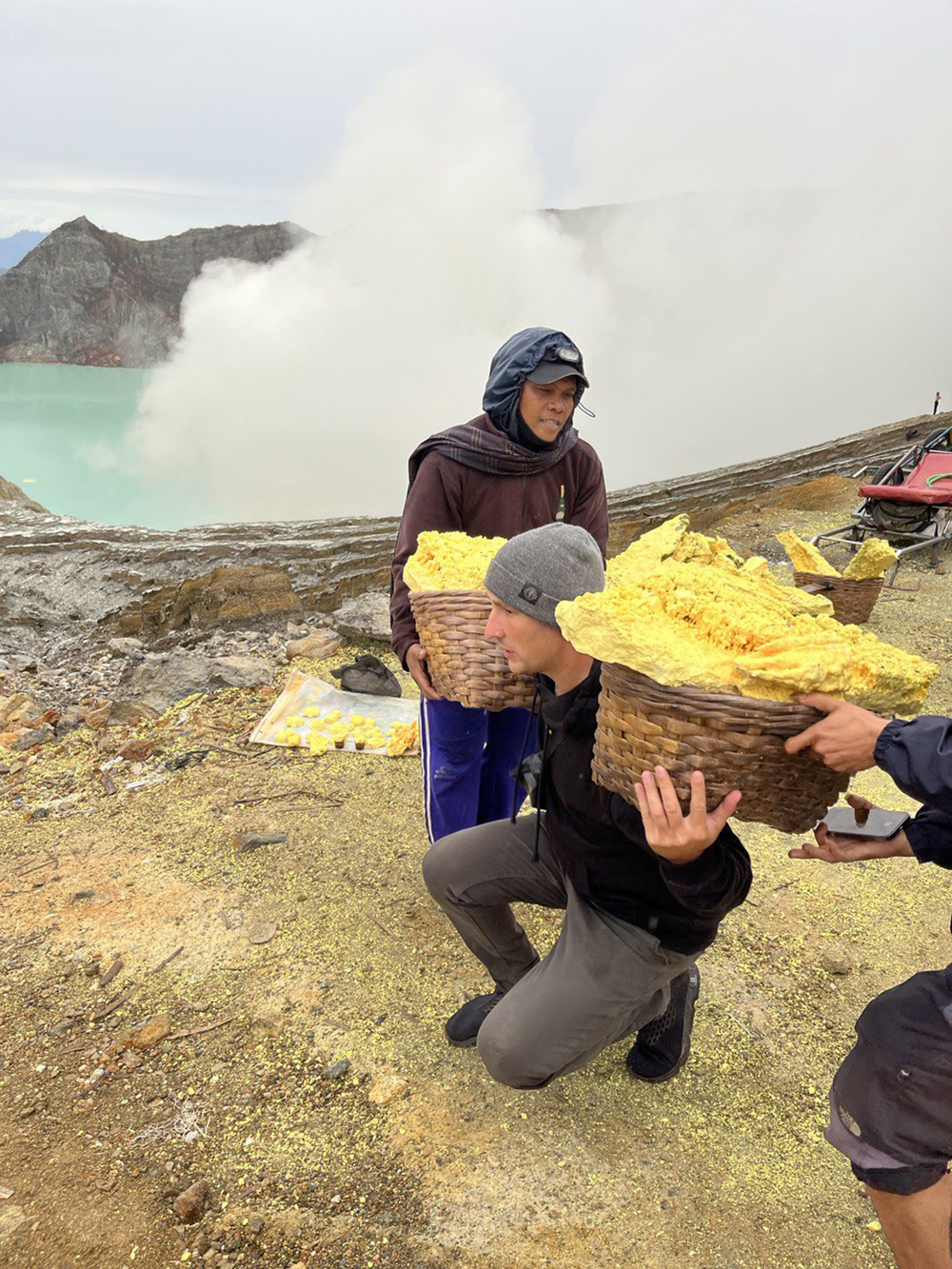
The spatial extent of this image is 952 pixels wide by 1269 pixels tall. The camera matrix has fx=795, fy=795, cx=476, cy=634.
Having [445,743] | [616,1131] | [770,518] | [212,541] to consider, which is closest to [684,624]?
[445,743]

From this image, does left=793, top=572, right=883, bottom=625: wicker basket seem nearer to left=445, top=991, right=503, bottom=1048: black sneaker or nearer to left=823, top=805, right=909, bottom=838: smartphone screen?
left=823, top=805, right=909, bottom=838: smartphone screen

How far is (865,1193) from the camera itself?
206cm

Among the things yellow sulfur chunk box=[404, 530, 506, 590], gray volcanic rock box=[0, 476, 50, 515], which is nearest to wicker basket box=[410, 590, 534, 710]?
yellow sulfur chunk box=[404, 530, 506, 590]

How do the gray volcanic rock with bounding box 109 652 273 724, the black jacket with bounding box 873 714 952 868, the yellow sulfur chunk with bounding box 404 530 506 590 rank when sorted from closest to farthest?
1. the black jacket with bounding box 873 714 952 868
2. the yellow sulfur chunk with bounding box 404 530 506 590
3. the gray volcanic rock with bounding box 109 652 273 724

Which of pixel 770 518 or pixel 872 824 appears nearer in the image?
pixel 872 824

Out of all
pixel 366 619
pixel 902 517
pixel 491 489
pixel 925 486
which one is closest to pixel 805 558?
pixel 902 517

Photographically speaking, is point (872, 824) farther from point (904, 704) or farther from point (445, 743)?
point (445, 743)

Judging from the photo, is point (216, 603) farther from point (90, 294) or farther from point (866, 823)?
point (90, 294)

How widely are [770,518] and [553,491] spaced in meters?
8.28

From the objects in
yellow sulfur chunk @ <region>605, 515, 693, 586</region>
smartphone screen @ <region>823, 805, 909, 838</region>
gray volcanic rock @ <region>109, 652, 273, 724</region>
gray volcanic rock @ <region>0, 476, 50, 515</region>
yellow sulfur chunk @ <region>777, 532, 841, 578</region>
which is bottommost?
gray volcanic rock @ <region>109, 652, 273, 724</region>

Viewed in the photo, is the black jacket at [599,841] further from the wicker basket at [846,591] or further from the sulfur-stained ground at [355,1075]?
the wicker basket at [846,591]

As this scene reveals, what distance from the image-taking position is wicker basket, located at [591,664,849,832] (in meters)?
1.45

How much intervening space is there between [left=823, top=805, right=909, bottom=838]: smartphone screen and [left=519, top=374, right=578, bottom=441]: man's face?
58.2 inches

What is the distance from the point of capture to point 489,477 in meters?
2.74
